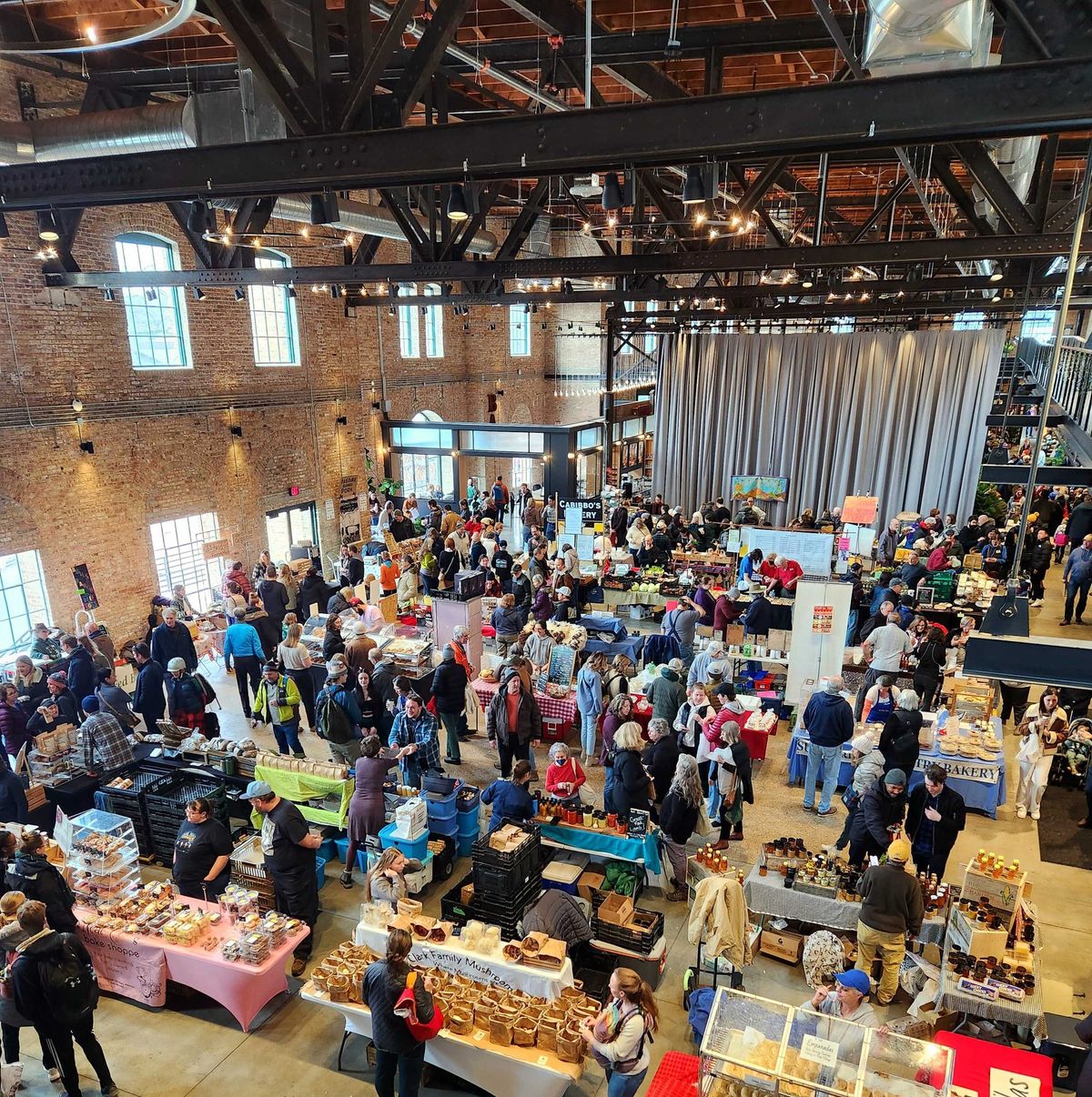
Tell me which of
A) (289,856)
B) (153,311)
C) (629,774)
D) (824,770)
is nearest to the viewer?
(289,856)

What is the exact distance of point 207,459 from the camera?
1302cm

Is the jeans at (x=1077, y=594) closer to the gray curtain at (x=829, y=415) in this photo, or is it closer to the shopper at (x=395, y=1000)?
the gray curtain at (x=829, y=415)

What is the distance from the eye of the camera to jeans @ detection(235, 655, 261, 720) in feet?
29.7

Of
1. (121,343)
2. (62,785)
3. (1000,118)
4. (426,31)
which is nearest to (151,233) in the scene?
(121,343)

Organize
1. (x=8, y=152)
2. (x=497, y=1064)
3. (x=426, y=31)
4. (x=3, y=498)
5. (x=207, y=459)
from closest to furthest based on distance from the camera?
(x=426, y=31)
(x=497, y=1064)
(x=8, y=152)
(x=3, y=498)
(x=207, y=459)

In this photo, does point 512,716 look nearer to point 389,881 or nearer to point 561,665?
point 561,665

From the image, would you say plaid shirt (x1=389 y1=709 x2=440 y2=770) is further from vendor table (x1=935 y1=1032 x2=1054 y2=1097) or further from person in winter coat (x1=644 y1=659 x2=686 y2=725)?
vendor table (x1=935 y1=1032 x2=1054 y2=1097)

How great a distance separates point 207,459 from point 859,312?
1229cm

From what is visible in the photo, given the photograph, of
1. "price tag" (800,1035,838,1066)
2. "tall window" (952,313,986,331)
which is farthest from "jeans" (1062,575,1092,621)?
"price tag" (800,1035,838,1066)

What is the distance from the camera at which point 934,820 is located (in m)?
5.63

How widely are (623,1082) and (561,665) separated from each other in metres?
5.32

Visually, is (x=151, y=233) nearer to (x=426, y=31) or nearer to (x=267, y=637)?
(x=267, y=637)

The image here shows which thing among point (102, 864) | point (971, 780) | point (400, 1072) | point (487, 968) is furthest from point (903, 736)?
point (102, 864)

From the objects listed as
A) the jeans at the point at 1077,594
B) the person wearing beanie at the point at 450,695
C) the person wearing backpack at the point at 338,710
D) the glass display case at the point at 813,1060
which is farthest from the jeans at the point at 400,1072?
the jeans at the point at 1077,594
